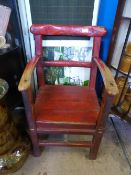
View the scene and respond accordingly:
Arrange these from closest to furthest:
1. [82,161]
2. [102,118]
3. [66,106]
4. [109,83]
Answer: [109,83] < [102,118] < [66,106] < [82,161]

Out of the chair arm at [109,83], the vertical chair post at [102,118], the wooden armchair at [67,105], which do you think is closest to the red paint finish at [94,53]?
the wooden armchair at [67,105]

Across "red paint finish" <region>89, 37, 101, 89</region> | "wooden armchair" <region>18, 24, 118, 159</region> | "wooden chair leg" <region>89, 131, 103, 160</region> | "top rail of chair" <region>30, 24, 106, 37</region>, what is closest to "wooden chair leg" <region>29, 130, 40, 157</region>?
"wooden armchair" <region>18, 24, 118, 159</region>

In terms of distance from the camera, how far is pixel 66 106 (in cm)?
101

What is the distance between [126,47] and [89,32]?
29 centimetres

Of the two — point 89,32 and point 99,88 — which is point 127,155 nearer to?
point 99,88

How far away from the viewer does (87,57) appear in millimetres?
1219

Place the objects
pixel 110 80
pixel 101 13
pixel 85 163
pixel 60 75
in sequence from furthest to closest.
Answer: pixel 60 75 < pixel 85 163 < pixel 101 13 < pixel 110 80

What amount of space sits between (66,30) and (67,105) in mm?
484

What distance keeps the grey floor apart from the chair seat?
44 centimetres

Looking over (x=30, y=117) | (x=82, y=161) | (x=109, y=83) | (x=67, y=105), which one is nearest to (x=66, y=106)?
(x=67, y=105)

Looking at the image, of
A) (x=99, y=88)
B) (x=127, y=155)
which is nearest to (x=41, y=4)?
(x=99, y=88)

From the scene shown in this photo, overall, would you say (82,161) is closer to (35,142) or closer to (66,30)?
(35,142)

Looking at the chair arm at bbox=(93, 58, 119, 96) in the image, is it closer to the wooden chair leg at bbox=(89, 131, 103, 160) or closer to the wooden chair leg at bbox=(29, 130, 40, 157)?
the wooden chair leg at bbox=(89, 131, 103, 160)

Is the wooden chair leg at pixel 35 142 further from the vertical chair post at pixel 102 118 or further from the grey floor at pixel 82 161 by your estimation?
the vertical chair post at pixel 102 118
